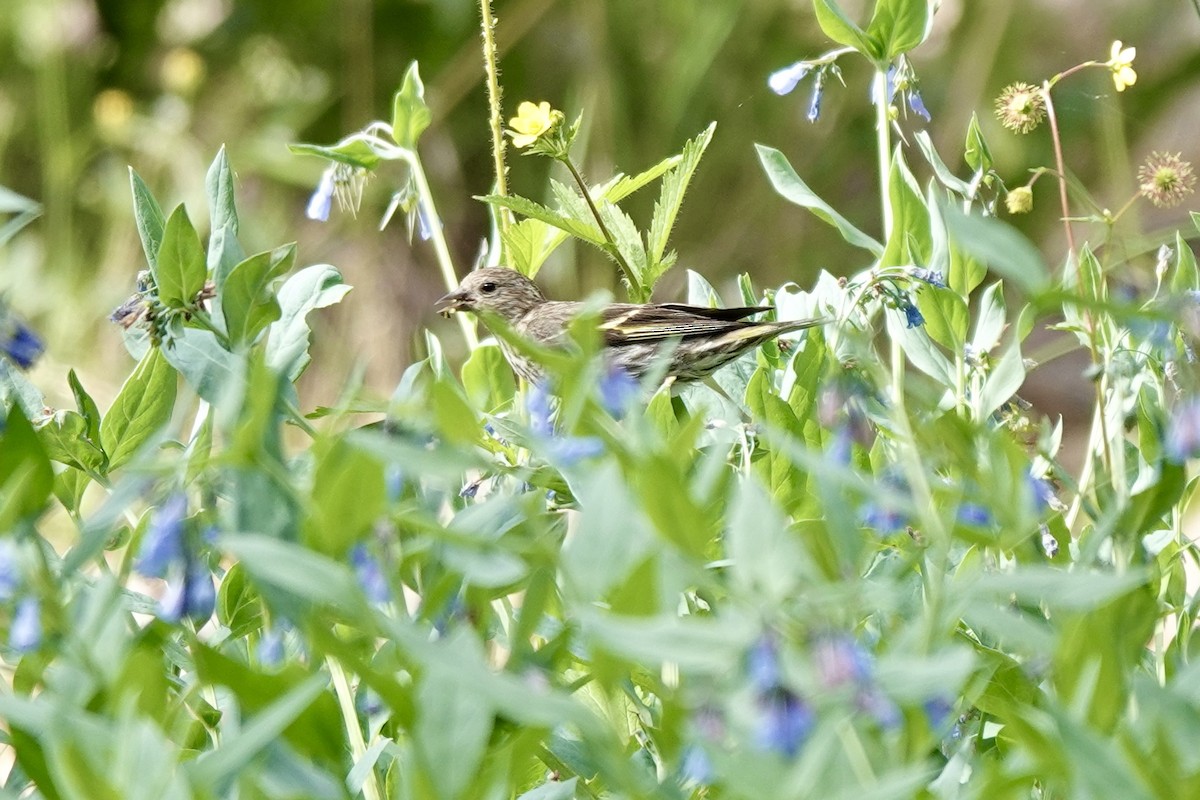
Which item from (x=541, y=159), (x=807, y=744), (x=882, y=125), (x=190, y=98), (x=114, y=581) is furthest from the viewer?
(x=190, y=98)

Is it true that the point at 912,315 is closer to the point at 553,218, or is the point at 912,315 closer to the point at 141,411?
the point at 553,218

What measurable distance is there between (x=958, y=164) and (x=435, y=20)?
1669 mm

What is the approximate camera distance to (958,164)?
4965 mm

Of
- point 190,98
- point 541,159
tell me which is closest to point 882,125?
point 541,159

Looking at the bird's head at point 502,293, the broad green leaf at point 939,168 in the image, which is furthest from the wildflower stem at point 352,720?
the bird's head at point 502,293

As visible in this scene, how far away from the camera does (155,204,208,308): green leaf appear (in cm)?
104

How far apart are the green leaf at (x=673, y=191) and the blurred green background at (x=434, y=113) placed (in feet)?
10.3

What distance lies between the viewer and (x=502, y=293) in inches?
112

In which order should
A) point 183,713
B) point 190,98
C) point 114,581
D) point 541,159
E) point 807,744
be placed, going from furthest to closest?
point 190,98 < point 541,159 < point 183,713 < point 114,581 < point 807,744

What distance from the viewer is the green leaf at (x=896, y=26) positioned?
139 cm

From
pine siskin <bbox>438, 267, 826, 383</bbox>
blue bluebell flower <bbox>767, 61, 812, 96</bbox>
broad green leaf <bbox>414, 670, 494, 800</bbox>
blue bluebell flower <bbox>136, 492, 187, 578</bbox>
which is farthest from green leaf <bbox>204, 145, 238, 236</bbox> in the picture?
blue bluebell flower <bbox>767, 61, 812, 96</bbox>

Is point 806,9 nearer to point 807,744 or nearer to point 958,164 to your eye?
point 958,164

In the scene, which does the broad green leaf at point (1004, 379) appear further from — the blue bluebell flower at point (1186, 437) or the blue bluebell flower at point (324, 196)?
the blue bluebell flower at point (324, 196)

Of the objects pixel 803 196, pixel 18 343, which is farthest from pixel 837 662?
pixel 803 196
